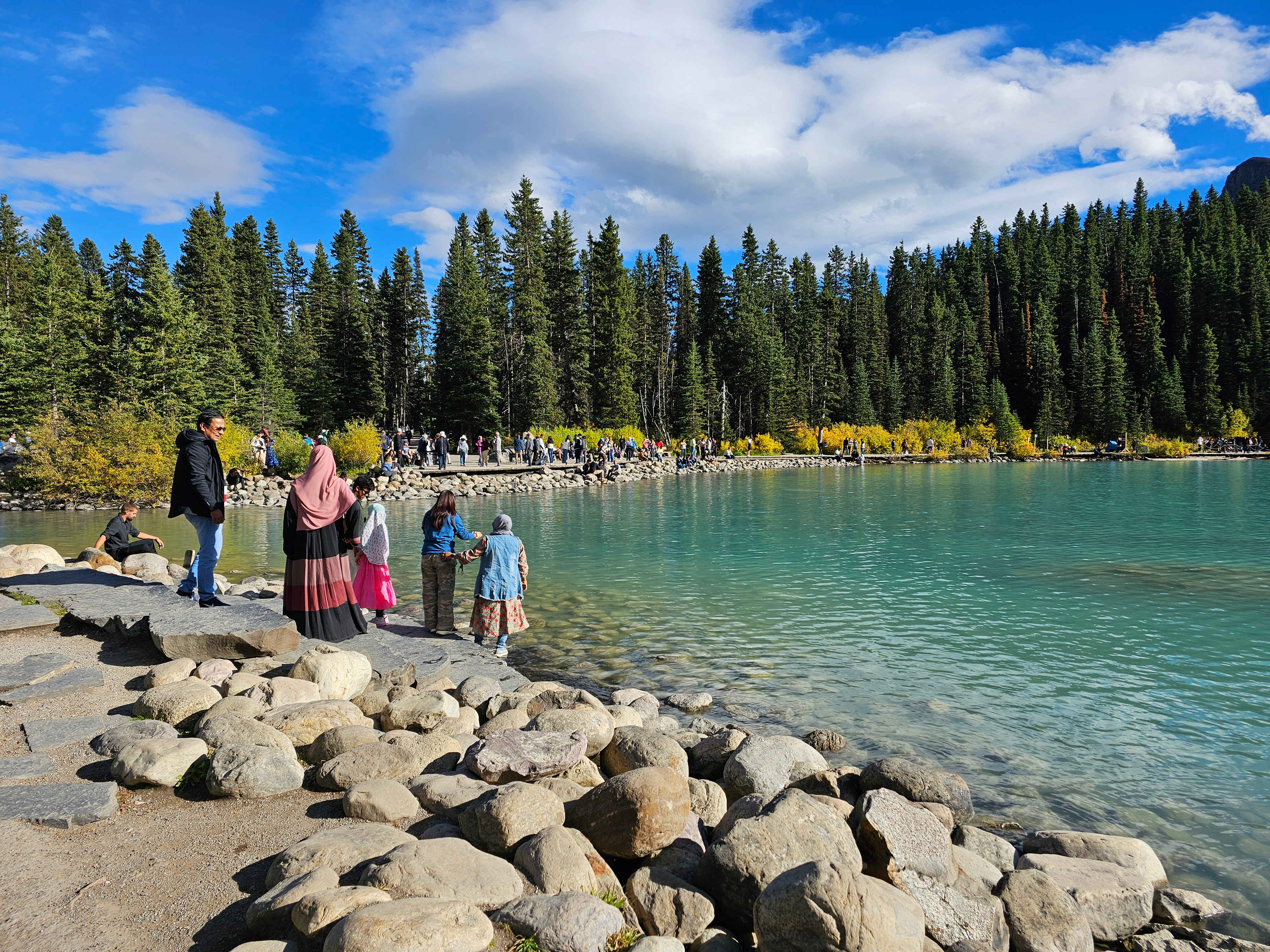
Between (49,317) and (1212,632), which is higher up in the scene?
(49,317)

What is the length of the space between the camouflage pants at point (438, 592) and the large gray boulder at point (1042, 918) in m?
6.86

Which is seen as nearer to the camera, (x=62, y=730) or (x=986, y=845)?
(x=986, y=845)

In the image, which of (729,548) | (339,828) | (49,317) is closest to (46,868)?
(339,828)

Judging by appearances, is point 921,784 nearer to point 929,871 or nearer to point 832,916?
point 929,871

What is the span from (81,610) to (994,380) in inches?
3752

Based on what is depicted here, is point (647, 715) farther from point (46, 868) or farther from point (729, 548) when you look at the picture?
point (729, 548)

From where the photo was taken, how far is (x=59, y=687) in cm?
558

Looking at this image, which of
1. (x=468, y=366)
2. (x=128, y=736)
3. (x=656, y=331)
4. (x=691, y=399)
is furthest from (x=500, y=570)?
(x=656, y=331)

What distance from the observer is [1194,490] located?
34.0 m

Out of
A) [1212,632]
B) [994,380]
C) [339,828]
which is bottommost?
[1212,632]

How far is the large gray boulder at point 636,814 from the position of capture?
3.60 metres

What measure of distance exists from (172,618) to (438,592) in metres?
2.97

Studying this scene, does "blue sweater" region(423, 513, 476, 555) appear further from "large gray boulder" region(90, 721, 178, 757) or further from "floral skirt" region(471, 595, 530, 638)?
"large gray boulder" region(90, 721, 178, 757)

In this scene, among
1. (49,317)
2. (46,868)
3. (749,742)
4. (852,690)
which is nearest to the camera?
(46,868)
